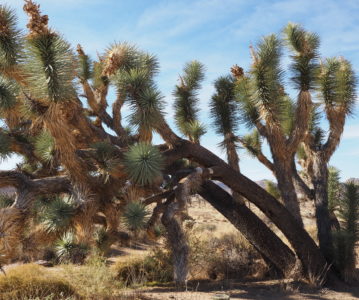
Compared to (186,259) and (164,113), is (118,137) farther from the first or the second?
(186,259)

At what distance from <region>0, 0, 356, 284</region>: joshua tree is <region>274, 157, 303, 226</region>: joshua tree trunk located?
22 millimetres

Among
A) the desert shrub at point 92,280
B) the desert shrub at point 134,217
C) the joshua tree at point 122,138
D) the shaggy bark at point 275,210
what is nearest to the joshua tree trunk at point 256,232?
the joshua tree at point 122,138

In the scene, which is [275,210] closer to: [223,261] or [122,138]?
[223,261]

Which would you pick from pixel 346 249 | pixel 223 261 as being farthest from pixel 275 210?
pixel 223 261

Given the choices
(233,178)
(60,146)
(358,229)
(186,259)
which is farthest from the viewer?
(358,229)

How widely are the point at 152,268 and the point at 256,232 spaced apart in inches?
104

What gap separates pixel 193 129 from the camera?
8.84 m

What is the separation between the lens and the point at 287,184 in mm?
9273

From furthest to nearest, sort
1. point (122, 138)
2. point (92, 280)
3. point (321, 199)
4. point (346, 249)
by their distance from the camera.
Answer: point (321, 199), point (346, 249), point (122, 138), point (92, 280)

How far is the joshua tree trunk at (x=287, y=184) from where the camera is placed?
357 inches

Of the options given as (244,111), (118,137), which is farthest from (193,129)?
(118,137)

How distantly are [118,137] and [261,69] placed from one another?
10.1 ft

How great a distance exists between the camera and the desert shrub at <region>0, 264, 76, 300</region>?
6410 millimetres

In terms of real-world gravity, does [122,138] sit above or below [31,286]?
above
